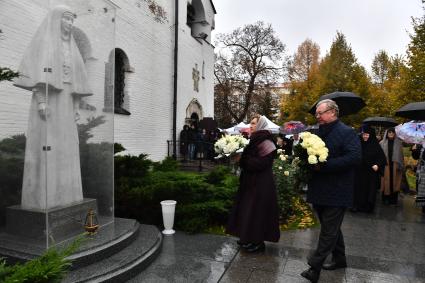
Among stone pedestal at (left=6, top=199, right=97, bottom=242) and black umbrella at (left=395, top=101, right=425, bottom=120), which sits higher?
black umbrella at (left=395, top=101, right=425, bottom=120)

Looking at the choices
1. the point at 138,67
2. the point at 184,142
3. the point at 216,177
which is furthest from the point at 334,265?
the point at 184,142

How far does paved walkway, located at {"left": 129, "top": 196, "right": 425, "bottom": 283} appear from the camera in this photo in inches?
Answer: 168

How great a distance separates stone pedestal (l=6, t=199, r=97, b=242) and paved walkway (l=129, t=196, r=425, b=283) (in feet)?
3.87

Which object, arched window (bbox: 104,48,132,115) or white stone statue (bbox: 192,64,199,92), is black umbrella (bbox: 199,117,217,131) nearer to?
white stone statue (bbox: 192,64,199,92)

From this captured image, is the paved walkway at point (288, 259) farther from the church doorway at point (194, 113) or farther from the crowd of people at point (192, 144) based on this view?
the church doorway at point (194, 113)

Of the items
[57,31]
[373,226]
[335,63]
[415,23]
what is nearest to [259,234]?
[373,226]

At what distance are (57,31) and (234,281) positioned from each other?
3826 mm

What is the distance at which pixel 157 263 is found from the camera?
15.2 feet

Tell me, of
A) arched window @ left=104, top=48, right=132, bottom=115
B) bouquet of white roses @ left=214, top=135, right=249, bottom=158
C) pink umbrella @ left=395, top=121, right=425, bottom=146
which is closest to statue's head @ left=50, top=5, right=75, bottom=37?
bouquet of white roses @ left=214, top=135, right=249, bottom=158

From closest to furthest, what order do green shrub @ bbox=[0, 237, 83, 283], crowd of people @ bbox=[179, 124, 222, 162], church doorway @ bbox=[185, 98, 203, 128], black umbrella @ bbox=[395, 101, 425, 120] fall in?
green shrub @ bbox=[0, 237, 83, 283] < black umbrella @ bbox=[395, 101, 425, 120] < crowd of people @ bbox=[179, 124, 222, 162] < church doorway @ bbox=[185, 98, 203, 128]

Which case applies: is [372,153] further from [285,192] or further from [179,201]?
[179,201]

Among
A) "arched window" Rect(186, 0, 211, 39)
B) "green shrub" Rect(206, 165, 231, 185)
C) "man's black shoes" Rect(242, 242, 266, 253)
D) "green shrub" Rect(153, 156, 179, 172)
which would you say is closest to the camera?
"man's black shoes" Rect(242, 242, 266, 253)

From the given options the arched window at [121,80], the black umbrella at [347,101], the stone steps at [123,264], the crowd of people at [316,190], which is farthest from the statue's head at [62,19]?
the arched window at [121,80]

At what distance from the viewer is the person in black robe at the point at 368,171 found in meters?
7.82
